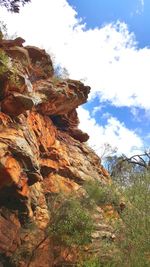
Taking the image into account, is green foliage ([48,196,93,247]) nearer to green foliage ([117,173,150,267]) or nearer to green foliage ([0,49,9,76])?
green foliage ([117,173,150,267])

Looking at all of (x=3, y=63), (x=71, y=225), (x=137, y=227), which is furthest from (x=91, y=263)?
(x=3, y=63)

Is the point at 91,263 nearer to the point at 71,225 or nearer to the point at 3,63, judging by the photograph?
the point at 71,225

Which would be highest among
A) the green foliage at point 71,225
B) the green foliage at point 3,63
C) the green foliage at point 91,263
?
the green foliage at point 3,63

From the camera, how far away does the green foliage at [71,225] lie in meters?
29.5

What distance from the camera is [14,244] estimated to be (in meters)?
27.0

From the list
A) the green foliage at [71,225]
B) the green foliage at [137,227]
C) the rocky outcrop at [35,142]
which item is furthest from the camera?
the green foliage at [71,225]

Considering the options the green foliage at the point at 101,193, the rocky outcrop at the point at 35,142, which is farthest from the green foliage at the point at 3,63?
the green foliage at the point at 101,193

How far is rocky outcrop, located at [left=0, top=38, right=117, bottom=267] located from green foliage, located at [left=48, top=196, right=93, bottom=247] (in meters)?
0.84

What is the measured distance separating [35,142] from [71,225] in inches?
265

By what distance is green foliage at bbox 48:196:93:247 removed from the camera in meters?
29.5

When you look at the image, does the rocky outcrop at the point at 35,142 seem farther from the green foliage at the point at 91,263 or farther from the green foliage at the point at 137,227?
the green foliage at the point at 137,227

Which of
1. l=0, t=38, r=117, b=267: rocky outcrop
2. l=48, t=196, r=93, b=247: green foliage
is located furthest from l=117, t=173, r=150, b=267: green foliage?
l=0, t=38, r=117, b=267: rocky outcrop

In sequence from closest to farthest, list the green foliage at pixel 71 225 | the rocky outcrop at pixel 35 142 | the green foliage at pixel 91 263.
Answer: the rocky outcrop at pixel 35 142 < the green foliage at pixel 91 263 < the green foliage at pixel 71 225

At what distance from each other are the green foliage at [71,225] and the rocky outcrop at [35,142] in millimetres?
838
